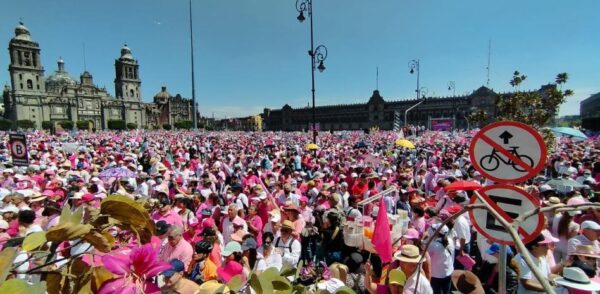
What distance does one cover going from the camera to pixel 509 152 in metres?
2.31

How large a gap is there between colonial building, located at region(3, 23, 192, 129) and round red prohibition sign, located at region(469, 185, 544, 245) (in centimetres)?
12051

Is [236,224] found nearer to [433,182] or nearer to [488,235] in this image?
[488,235]

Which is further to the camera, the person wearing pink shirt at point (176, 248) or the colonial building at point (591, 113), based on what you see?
the colonial building at point (591, 113)

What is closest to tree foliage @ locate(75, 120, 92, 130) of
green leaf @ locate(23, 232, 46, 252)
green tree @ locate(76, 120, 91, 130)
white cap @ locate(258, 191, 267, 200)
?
green tree @ locate(76, 120, 91, 130)

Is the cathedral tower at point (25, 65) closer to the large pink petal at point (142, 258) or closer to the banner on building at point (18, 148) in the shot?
the banner on building at point (18, 148)

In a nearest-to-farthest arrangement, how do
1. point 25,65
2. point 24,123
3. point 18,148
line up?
point 18,148 < point 24,123 < point 25,65

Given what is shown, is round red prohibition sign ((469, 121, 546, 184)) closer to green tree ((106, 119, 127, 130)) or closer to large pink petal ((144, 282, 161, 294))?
large pink petal ((144, 282, 161, 294))

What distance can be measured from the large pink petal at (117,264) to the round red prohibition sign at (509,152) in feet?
7.77

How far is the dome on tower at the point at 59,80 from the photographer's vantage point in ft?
378

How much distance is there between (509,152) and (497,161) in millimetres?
100

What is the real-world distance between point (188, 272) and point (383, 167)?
400 inches

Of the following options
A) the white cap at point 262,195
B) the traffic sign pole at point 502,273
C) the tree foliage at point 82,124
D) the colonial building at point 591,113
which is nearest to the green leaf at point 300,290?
the traffic sign pole at point 502,273

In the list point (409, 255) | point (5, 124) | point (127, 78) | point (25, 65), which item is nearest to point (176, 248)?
point (409, 255)

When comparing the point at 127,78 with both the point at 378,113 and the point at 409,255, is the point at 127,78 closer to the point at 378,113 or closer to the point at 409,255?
the point at 378,113
